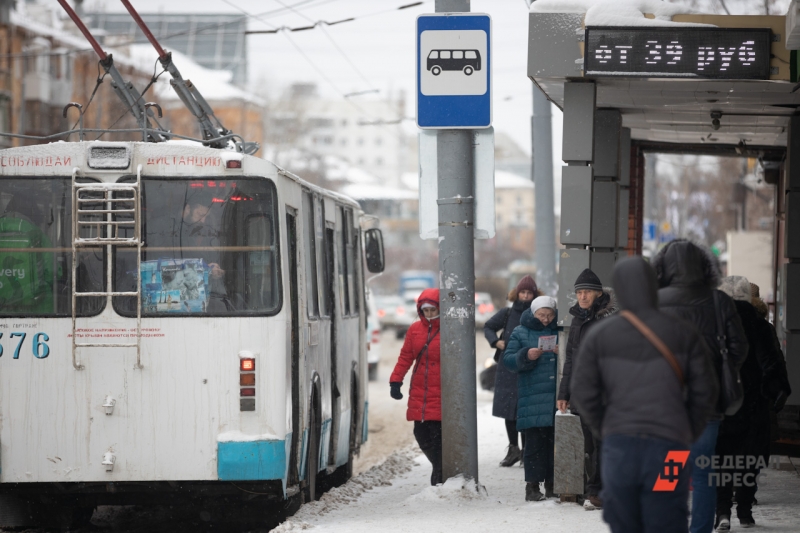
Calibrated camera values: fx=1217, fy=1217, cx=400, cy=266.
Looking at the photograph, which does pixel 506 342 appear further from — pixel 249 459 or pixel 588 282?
pixel 249 459

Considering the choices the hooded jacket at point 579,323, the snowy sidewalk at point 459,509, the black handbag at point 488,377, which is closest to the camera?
the snowy sidewalk at point 459,509

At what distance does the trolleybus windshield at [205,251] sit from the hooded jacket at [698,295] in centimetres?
300

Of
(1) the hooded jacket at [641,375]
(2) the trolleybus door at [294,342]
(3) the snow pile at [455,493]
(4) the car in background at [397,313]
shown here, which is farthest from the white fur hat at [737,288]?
(4) the car in background at [397,313]

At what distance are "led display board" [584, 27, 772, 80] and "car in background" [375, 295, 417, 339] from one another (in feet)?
108

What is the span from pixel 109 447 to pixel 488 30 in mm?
4133

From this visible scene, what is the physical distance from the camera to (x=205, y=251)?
8.30 meters

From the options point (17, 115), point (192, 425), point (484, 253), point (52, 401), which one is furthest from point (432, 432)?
point (484, 253)

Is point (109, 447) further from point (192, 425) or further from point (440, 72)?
point (440, 72)

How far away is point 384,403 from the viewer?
22.6m

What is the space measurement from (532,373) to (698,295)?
3.38m

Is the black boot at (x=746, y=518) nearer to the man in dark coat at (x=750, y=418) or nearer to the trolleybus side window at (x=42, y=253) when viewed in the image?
the man in dark coat at (x=750, y=418)

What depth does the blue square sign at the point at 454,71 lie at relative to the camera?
924 cm

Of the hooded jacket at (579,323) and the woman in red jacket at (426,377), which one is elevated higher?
the hooded jacket at (579,323)

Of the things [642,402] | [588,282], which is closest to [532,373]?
[588,282]
